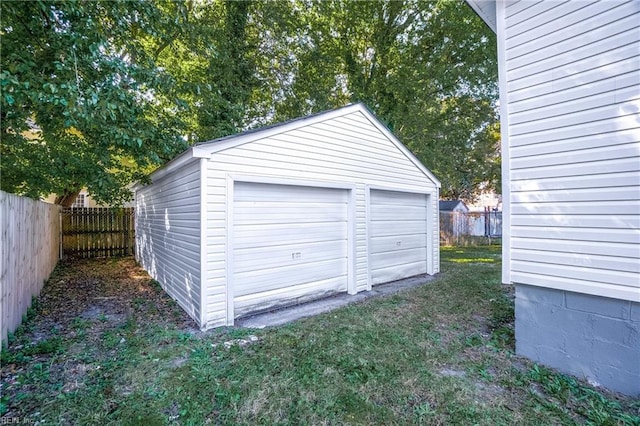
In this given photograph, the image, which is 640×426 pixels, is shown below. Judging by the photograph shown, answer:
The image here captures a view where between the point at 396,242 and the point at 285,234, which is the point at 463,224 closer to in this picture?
the point at 396,242

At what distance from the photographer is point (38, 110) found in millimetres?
4699

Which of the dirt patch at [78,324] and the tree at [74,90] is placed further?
the tree at [74,90]

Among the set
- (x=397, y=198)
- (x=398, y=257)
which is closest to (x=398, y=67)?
(x=397, y=198)

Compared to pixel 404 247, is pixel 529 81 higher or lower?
Answer: higher

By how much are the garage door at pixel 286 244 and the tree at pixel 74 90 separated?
2254 millimetres

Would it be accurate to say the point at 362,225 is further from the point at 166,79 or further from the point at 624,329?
the point at 166,79

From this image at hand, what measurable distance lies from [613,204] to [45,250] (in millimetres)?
9284

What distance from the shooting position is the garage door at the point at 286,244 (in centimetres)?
470

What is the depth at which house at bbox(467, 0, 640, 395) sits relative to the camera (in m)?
2.65

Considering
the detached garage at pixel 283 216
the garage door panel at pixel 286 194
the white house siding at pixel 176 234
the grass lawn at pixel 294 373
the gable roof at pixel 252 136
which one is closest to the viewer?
the grass lawn at pixel 294 373

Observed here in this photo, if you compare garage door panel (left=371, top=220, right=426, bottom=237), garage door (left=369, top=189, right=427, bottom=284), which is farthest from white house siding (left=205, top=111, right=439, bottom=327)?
garage door panel (left=371, top=220, right=426, bottom=237)

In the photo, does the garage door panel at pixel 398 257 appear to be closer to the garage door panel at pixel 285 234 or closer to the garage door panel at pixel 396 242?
the garage door panel at pixel 396 242

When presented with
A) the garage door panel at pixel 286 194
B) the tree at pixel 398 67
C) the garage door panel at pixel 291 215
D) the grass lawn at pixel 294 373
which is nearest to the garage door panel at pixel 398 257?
the garage door panel at pixel 291 215

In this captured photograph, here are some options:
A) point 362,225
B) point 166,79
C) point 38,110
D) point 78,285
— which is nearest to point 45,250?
point 78,285
